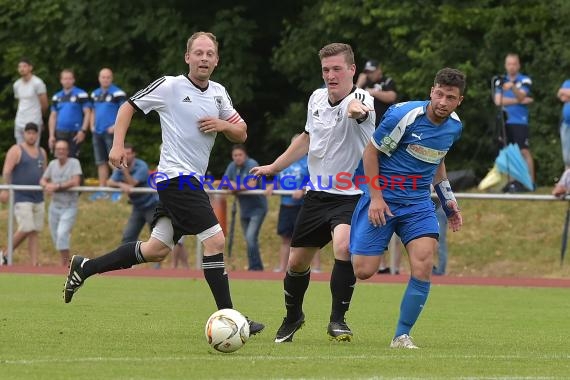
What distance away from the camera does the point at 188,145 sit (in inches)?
405

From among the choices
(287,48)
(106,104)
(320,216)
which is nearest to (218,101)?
(320,216)

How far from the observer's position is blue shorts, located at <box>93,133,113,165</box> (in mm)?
22734

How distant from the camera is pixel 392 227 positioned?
9953mm

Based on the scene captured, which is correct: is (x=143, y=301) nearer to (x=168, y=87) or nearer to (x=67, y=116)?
(x=168, y=87)

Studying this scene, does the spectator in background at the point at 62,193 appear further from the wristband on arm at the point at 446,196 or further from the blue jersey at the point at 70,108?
the wristband on arm at the point at 446,196

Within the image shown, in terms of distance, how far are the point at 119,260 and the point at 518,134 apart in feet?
40.3

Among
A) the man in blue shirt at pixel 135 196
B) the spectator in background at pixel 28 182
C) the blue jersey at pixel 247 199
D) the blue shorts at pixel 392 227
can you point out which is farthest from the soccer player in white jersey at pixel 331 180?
the spectator in background at pixel 28 182

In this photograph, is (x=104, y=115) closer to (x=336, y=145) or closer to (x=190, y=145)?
(x=190, y=145)

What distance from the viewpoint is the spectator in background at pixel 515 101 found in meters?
21.2

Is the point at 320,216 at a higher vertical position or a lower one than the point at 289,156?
lower

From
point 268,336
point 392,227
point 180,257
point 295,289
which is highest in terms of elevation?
point 392,227

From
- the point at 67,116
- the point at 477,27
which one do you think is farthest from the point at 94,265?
the point at 477,27

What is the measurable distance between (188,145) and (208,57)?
25.2 inches

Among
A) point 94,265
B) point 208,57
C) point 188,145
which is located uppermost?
point 208,57
